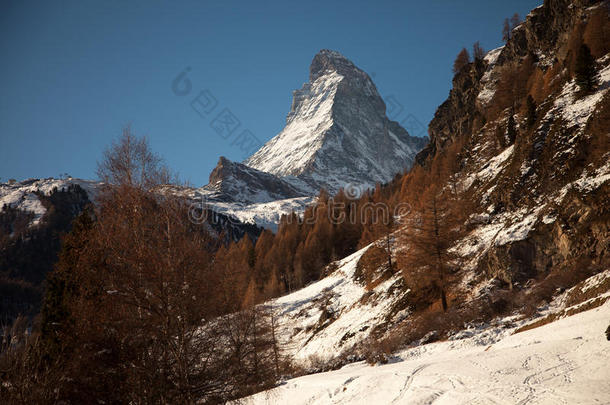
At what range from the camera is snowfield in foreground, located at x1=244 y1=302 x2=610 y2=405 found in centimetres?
796

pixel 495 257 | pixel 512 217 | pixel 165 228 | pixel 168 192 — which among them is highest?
pixel 168 192

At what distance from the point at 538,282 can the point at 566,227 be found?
132 inches

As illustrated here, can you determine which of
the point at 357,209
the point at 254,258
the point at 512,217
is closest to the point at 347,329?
the point at 512,217

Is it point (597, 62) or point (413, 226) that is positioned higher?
point (597, 62)

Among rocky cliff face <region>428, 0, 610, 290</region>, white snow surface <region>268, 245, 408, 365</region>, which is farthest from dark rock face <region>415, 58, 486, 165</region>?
white snow surface <region>268, 245, 408, 365</region>

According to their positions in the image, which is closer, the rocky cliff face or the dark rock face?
the rocky cliff face

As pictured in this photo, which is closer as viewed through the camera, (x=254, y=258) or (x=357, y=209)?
(x=254, y=258)

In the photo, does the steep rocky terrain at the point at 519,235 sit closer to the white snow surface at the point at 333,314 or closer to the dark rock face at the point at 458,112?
the white snow surface at the point at 333,314

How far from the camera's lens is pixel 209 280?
348 inches

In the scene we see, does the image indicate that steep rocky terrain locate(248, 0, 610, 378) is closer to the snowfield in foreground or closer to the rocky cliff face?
the rocky cliff face

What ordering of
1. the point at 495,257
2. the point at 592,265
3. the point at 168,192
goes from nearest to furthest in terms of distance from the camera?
the point at 168,192 < the point at 592,265 < the point at 495,257

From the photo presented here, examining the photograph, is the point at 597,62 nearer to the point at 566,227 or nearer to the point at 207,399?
the point at 566,227

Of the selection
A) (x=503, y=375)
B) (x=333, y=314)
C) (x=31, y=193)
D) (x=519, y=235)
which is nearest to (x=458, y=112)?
(x=519, y=235)

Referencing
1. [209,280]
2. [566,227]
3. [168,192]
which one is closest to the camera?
[209,280]
